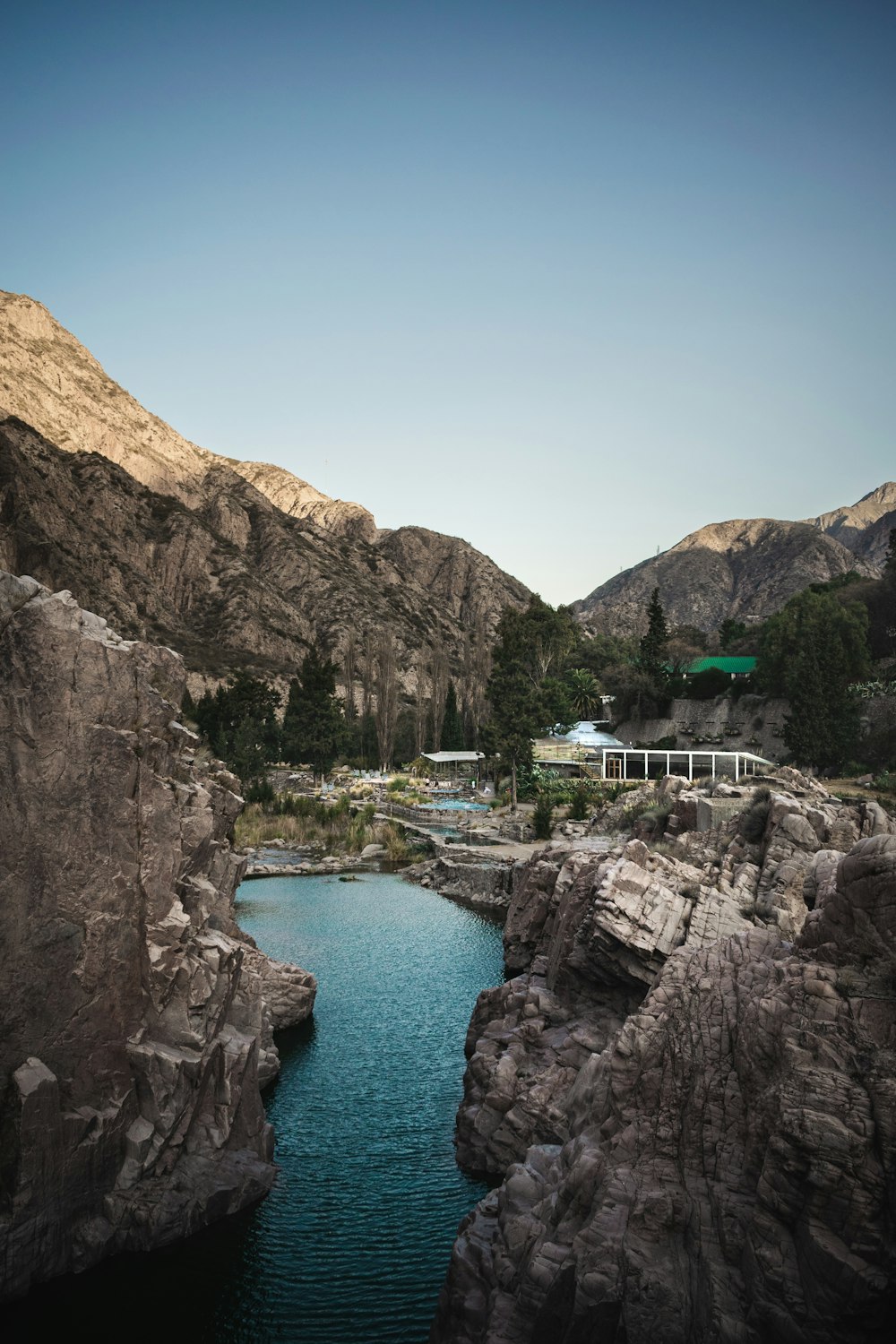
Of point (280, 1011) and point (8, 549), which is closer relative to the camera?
point (280, 1011)

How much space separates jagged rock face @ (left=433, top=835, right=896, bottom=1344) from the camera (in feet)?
19.7

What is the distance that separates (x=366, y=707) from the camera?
7425 cm

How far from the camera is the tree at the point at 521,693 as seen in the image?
47.4 metres

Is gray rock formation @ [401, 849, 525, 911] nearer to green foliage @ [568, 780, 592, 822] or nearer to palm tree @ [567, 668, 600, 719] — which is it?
green foliage @ [568, 780, 592, 822]

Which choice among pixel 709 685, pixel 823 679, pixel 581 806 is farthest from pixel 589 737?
pixel 823 679

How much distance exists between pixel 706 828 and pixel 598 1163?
13719 mm

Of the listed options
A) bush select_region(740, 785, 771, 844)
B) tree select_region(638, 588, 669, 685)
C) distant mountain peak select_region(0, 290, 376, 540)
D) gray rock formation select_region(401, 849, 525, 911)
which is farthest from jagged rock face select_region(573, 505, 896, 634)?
bush select_region(740, 785, 771, 844)

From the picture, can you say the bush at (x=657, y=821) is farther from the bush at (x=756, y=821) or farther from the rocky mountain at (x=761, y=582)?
the rocky mountain at (x=761, y=582)

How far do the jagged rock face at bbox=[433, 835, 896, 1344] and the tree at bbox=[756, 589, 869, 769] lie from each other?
36.8 meters

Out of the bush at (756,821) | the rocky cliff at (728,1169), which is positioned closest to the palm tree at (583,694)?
the bush at (756,821)

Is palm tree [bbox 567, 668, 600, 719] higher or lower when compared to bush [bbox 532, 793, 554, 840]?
higher

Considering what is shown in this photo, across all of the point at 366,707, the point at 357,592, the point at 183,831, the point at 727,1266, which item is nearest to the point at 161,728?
the point at 183,831

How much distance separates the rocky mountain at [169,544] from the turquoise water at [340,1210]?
64.7 metres

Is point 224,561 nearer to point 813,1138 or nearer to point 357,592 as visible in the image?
point 357,592
